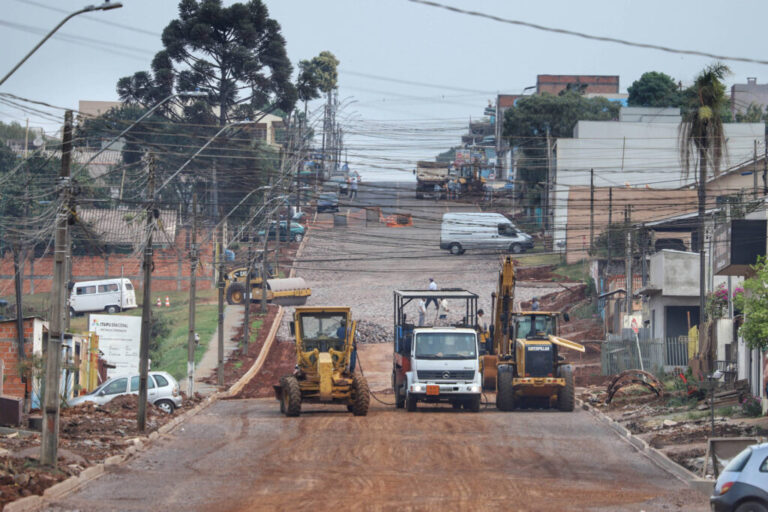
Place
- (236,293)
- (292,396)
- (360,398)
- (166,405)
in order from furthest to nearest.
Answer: (236,293) → (166,405) → (360,398) → (292,396)

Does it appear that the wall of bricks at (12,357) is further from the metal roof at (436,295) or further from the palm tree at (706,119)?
the palm tree at (706,119)

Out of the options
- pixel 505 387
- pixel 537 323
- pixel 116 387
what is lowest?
pixel 116 387

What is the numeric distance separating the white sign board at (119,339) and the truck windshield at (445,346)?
16.5 metres

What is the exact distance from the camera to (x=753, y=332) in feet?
80.7

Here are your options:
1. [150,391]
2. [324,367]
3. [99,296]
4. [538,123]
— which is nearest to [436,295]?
[324,367]

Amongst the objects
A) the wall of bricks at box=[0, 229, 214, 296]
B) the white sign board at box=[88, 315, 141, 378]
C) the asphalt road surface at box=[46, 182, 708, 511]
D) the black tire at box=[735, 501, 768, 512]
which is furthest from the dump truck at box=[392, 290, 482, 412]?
the wall of bricks at box=[0, 229, 214, 296]

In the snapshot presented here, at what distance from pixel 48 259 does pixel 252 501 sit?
56563mm

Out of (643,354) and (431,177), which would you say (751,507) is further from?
(431,177)

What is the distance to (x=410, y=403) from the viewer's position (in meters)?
31.6

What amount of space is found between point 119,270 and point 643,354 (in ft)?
134

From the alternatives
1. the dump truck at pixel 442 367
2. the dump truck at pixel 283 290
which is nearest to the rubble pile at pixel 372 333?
the dump truck at pixel 283 290

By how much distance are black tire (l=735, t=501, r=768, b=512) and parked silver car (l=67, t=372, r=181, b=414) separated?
2314cm

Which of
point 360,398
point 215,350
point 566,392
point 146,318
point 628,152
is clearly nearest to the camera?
point 146,318

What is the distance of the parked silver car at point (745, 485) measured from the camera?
12695 mm
